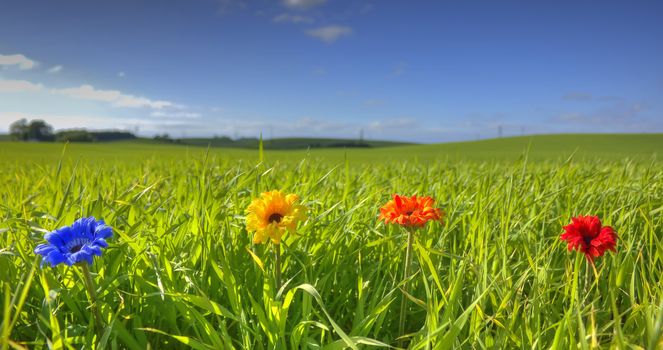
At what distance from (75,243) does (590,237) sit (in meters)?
1.60

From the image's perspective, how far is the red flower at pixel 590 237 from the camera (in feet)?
4.20

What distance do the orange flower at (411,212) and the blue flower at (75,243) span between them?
875 millimetres

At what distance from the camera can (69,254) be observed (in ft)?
3.40

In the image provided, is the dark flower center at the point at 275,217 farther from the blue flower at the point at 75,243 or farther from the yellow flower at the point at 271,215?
the blue flower at the point at 75,243

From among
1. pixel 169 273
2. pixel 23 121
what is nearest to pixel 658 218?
pixel 169 273

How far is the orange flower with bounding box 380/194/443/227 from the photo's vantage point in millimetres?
1325

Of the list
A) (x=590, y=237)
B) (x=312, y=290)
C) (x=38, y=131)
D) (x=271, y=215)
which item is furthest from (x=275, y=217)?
(x=38, y=131)

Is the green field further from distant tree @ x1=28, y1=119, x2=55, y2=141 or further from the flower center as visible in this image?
distant tree @ x1=28, y1=119, x2=55, y2=141

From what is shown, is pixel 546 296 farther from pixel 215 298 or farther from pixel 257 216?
pixel 215 298

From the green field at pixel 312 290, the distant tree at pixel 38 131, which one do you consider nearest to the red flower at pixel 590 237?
the green field at pixel 312 290

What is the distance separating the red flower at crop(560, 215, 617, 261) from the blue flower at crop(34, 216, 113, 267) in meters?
1.42

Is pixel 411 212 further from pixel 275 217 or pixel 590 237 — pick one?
pixel 590 237

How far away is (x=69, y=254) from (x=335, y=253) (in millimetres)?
998

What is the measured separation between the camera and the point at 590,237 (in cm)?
133
